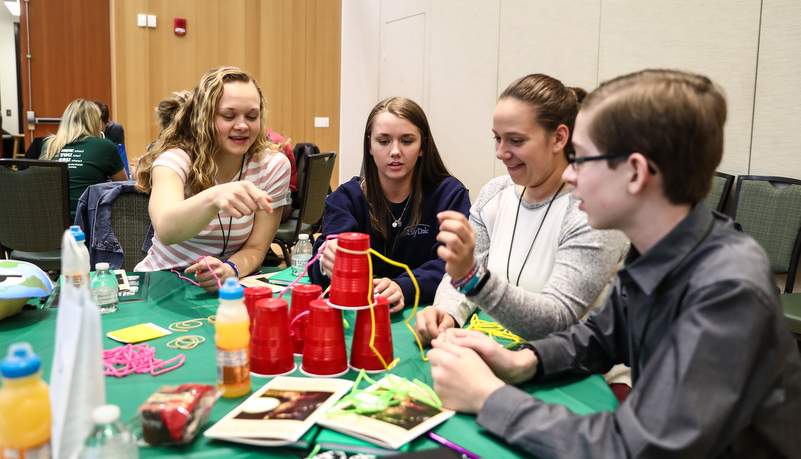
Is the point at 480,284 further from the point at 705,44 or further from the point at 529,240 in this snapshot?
the point at 705,44

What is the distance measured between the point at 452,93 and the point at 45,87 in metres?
4.93

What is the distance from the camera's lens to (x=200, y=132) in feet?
6.76

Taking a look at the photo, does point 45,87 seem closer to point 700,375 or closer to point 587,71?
point 587,71

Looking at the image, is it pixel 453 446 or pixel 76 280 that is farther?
pixel 76 280

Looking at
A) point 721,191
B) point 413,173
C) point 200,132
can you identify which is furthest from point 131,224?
point 721,191

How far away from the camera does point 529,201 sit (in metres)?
1.73

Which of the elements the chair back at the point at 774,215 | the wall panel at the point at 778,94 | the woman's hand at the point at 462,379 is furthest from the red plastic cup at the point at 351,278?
the wall panel at the point at 778,94

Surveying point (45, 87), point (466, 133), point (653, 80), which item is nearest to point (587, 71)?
point (466, 133)

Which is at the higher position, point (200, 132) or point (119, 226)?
point (200, 132)

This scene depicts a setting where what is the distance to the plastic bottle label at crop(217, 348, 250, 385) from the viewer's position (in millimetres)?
1070

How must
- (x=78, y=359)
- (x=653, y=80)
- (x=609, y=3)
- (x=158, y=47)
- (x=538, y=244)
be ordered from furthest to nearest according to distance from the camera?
(x=158, y=47), (x=609, y=3), (x=538, y=244), (x=653, y=80), (x=78, y=359)

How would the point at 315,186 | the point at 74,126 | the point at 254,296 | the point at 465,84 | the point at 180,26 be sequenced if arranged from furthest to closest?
the point at 180,26 < the point at 465,84 < the point at 315,186 < the point at 74,126 < the point at 254,296

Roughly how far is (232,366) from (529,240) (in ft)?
3.04

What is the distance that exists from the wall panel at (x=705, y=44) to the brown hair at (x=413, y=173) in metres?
1.86
